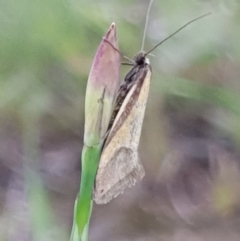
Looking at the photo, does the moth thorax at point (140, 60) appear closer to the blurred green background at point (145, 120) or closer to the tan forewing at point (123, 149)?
the tan forewing at point (123, 149)

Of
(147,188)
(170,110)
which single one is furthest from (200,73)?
(147,188)

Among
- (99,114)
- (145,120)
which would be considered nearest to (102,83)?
(99,114)

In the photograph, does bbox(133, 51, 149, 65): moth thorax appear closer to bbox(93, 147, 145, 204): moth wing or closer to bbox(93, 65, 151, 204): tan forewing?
bbox(93, 65, 151, 204): tan forewing

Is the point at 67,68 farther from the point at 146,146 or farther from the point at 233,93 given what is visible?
the point at 233,93

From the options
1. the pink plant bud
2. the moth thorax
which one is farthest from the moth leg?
the moth thorax

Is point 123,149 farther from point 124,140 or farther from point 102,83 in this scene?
point 102,83

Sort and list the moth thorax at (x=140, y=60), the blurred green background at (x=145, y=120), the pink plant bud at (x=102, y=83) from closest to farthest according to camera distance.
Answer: the pink plant bud at (x=102, y=83), the moth thorax at (x=140, y=60), the blurred green background at (x=145, y=120)

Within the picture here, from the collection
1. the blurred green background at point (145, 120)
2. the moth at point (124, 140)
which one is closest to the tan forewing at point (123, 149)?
the moth at point (124, 140)
